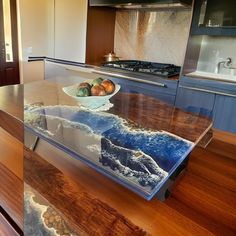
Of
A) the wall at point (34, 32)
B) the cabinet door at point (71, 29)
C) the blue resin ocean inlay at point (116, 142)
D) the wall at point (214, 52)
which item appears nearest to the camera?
the blue resin ocean inlay at point (116, 142)

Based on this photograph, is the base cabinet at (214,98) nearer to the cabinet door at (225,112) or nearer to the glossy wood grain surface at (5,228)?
the cabinet door at (225,112)

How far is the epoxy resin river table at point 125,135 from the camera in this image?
0.75m

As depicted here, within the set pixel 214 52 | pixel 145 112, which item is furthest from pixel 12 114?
pixel 214 52

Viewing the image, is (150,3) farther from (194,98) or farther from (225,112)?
(225,112)

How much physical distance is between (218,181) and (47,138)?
739mm

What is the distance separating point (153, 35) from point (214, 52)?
909mm

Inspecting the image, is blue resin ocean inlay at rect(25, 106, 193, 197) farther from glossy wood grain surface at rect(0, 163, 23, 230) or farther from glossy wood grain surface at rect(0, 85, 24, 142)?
glossy wood grain surface at rect(0, 163, 23, 230)

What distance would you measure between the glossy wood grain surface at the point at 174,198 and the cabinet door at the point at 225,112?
1507 millimetres

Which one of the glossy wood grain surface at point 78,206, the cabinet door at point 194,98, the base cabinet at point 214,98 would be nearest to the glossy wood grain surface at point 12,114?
the glossy wood grain surface at point 78,206

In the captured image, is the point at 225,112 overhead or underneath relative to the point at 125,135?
underneath

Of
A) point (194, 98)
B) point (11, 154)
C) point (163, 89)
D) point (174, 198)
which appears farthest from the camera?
point (163, 89)

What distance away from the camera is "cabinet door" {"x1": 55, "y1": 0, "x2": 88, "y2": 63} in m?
3.34

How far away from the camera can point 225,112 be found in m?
2.41

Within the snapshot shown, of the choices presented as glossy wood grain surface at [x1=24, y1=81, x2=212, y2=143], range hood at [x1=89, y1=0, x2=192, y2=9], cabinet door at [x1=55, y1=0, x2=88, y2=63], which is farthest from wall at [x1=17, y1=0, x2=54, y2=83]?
glossy wood grain surface at [x1=24, y1=81, x2=212, y2=143]
